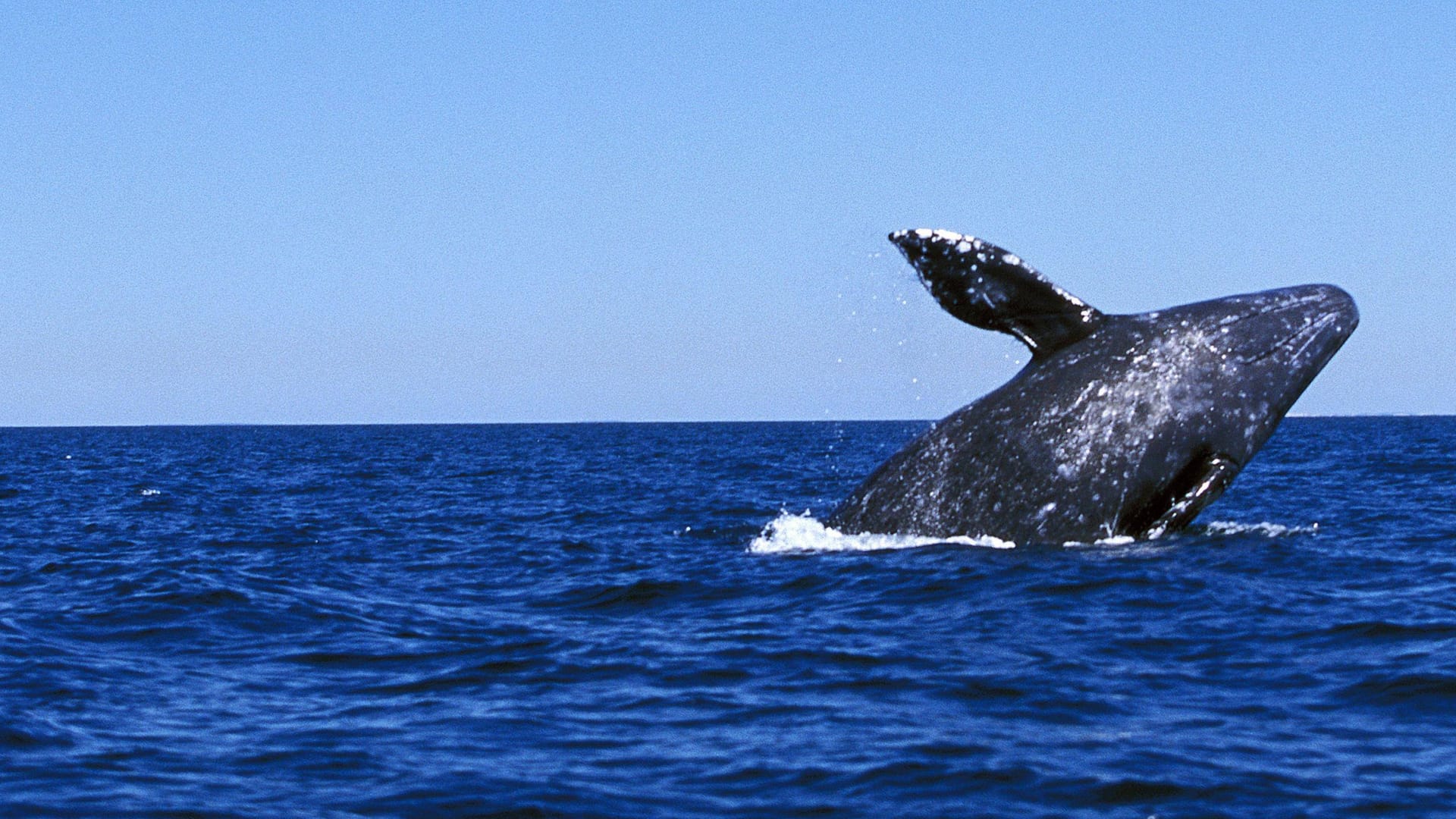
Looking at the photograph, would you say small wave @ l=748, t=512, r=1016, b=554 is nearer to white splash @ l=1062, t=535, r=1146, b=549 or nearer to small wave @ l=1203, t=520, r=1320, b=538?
white splash @ l=1062, t=535, r=1146, b=549

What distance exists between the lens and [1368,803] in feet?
23.3

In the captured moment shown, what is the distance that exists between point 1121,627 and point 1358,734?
2.76 m

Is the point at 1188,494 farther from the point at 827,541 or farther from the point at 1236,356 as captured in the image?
the point at 827,541

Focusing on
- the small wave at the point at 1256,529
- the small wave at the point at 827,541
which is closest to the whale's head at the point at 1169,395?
the small wave at the point at 827,541

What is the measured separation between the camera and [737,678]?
998 cm

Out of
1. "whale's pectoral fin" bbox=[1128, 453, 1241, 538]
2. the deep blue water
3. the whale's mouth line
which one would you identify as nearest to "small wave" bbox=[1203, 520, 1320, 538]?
the deep blue water

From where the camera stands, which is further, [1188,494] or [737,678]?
[1188,494]

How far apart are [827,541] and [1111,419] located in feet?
9.77

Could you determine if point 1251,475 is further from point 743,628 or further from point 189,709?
point 189,709

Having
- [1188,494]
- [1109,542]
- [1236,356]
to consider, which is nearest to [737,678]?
[1109,542]

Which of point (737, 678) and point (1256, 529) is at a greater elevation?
point (1256, 529)

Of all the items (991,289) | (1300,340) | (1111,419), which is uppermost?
(991,289)

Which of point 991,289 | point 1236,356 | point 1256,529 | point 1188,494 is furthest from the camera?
point 1256,529

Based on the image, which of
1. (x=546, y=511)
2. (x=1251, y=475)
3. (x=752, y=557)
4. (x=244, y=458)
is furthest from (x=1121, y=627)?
(x=244, y=458)
